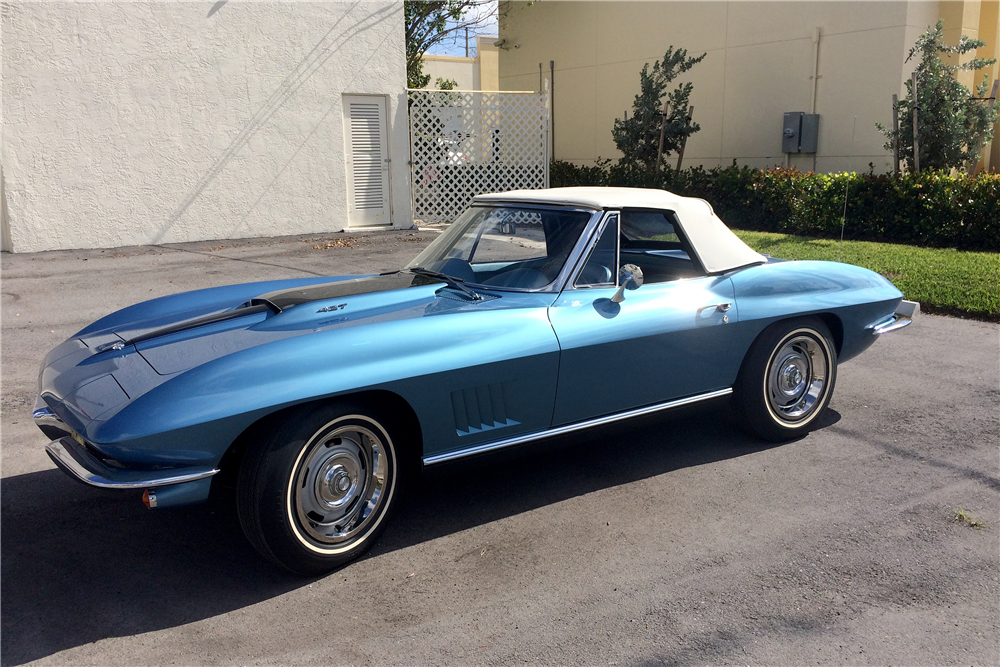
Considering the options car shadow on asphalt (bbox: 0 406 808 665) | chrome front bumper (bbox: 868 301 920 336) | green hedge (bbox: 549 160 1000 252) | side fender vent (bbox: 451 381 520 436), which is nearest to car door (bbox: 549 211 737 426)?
car shadow on asphalt (bbox: 0 406 808 665)

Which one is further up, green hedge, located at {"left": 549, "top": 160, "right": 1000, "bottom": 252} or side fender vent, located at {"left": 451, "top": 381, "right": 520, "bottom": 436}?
green hedge, located at {"left": 549, "top": 160, "right": 1000, "bottom": 252}

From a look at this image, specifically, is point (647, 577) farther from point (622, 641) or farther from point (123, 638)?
point (123, 638)

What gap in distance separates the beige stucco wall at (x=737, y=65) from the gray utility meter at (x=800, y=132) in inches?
7.7

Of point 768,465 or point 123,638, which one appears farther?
point 768,465

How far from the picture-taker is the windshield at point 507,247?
4023mm

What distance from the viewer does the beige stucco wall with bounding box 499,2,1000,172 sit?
13.6 metres

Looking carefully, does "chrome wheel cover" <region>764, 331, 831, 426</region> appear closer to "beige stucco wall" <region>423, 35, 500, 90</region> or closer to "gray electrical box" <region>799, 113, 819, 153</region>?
"gray electrical box" <region>799, 113, 819, 153</region>

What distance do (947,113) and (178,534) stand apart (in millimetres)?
11896

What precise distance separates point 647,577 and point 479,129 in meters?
13.3

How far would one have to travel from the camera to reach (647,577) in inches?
124

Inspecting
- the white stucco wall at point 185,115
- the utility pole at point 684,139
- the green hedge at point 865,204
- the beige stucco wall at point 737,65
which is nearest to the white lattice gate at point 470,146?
the white stucco wall at point 185,115

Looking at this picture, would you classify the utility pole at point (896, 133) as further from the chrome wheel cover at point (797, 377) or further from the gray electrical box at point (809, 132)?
the chrome wheel cover at point (797, 377)

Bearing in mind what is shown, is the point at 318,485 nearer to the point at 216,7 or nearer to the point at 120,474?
the point at 120,474

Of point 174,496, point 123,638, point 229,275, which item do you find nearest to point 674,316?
point 174,496
